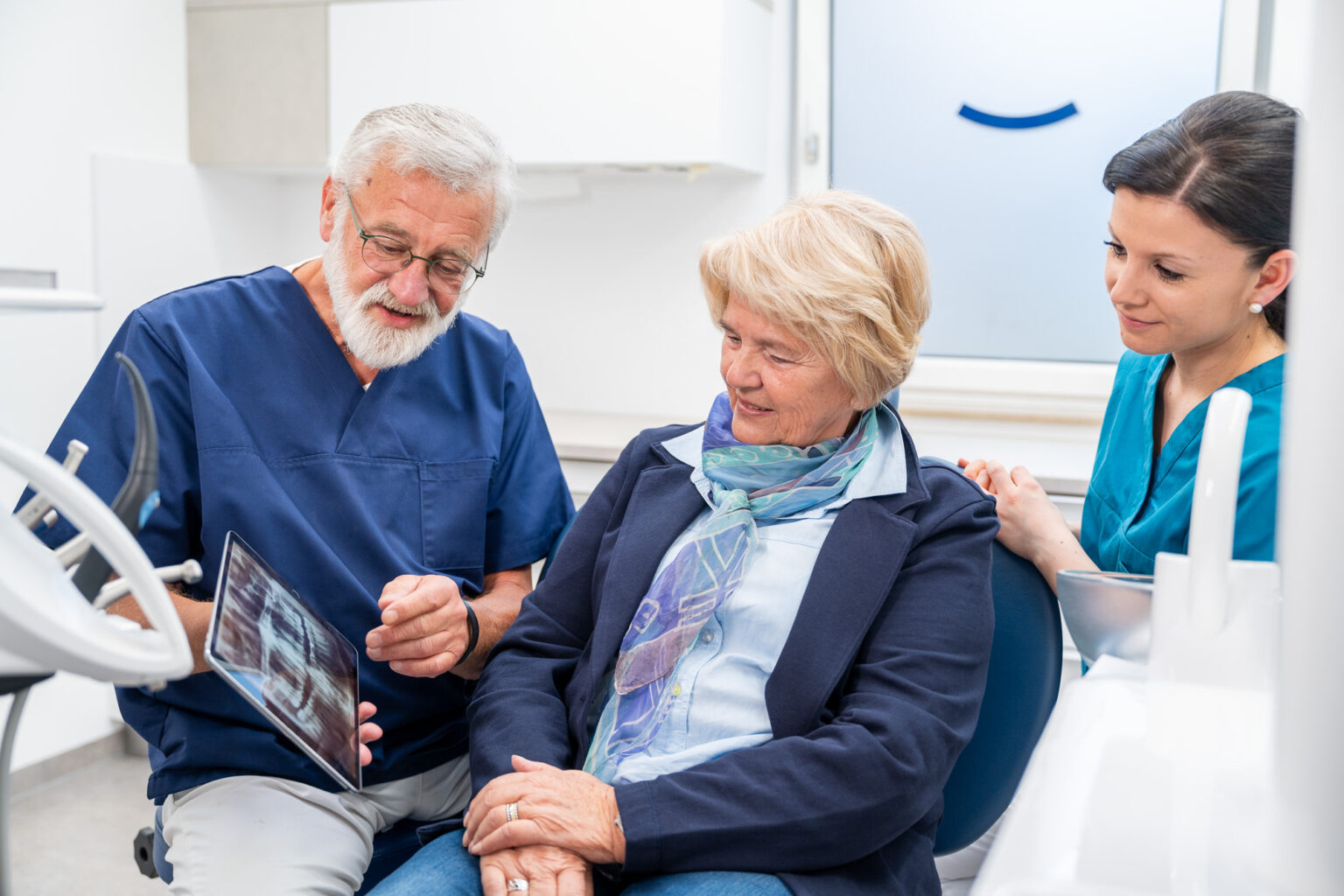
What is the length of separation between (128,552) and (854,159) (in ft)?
7.93

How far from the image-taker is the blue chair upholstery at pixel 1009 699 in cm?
122

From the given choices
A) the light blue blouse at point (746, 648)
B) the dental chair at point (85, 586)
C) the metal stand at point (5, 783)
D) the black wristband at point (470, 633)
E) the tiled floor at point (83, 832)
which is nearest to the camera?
the dental chair at point (85, 586)

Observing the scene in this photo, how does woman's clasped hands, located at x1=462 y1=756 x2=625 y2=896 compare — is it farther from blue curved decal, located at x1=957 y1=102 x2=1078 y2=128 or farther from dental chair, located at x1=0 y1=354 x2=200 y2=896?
blue curved decal, located at x1=957 y1=102 x2=1078 y2=128

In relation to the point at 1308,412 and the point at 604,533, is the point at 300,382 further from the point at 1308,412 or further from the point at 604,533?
the point at 1308,412

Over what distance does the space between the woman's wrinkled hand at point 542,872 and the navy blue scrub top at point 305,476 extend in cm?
31

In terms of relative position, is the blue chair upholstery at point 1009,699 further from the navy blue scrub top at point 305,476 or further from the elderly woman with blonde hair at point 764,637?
the navy blue scrub top at point 305,476

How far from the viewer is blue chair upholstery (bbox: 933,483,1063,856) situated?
4.00 ft

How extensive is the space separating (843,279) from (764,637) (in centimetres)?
40

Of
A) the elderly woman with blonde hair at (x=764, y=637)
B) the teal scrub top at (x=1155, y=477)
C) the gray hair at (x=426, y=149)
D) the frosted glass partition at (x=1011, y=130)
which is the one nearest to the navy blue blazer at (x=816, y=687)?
the elderly woman with blonde hair at (x=764, y=637)

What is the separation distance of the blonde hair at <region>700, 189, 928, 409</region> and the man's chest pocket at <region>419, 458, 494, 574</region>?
1.38 feet

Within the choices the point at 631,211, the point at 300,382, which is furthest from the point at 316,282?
the point at 631,211

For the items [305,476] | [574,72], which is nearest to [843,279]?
[305,476]

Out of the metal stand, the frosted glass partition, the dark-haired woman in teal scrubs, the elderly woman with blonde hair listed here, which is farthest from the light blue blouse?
the frosted glass partition

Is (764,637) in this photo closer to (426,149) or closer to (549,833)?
(549,833)
